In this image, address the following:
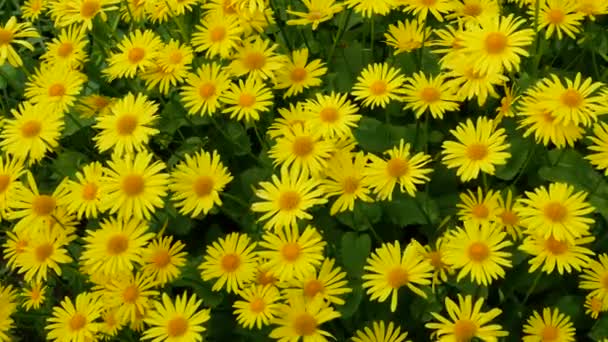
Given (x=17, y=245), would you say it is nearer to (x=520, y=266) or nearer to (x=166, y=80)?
(x=166, y=80)

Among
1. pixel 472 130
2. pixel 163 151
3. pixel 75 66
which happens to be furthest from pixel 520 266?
pixel 75 66

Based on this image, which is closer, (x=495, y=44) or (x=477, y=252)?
(x=477, y=252)

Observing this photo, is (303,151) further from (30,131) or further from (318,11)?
(30,131)

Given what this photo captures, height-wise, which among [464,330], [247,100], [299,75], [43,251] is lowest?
[464,330]

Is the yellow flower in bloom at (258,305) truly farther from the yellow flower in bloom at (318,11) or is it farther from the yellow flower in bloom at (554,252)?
the yellow flower in bloom at (318,11)

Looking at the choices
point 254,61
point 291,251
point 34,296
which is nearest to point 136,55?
point 254,61

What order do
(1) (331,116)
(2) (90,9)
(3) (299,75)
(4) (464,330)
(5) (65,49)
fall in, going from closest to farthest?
1. (4) (464,330)
2. (1) (331,116)
3. (3) (299,75)
4. (2) (90,9)
5. (5) (65,49)
